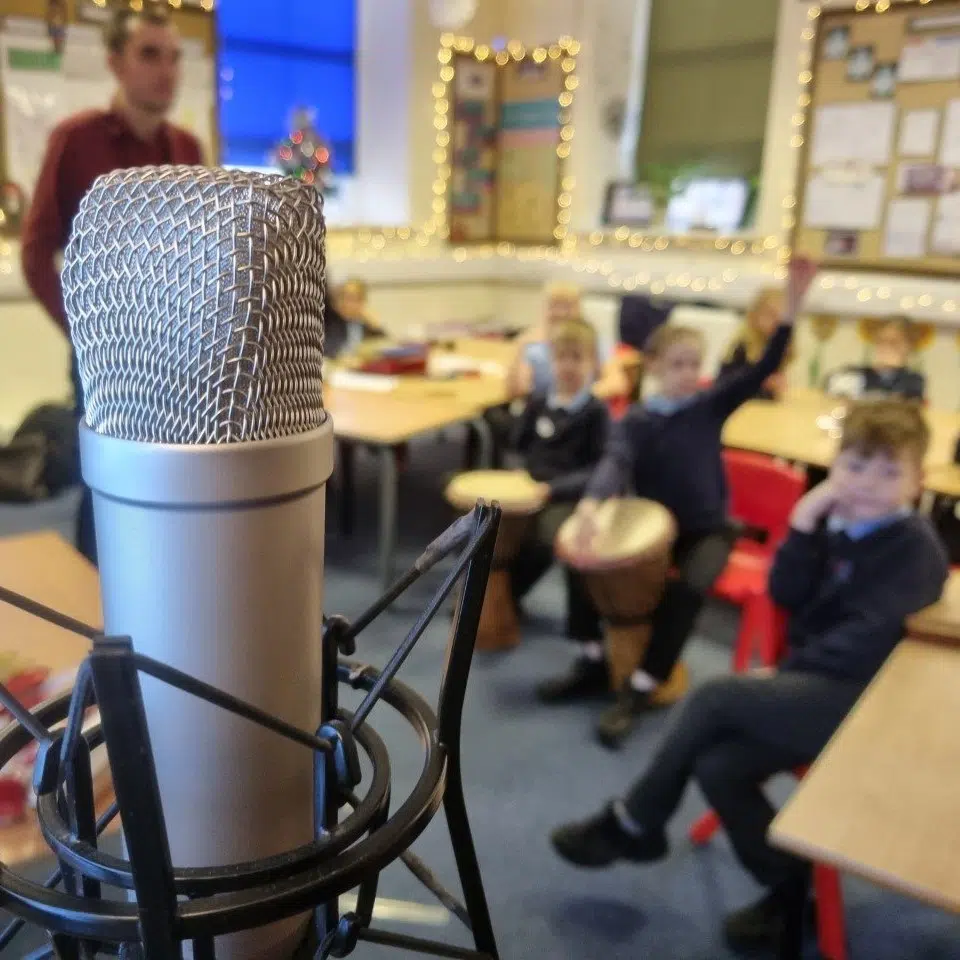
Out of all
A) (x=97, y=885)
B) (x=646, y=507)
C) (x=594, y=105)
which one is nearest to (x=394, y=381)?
(x=646, y=507)

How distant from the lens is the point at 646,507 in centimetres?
252

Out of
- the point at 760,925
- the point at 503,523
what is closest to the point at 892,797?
the point at 760,925

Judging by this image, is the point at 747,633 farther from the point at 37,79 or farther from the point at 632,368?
the point at 37,79

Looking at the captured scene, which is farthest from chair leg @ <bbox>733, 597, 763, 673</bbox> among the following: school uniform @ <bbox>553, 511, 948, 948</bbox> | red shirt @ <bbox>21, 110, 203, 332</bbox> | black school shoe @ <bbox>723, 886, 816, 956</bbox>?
red shirt @ <bbox>21, 110, 203, 332</bbox>

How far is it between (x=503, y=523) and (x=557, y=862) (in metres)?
1.12

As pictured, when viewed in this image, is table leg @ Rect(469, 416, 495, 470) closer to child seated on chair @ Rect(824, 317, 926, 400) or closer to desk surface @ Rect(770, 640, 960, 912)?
child seated on chair @ Rect(824, 317, 926, 400)

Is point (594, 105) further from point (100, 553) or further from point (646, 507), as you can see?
point (100, 553)

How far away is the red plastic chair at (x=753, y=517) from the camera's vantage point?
251 centimetres

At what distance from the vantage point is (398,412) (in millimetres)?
3162

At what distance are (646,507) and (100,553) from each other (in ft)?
7.22

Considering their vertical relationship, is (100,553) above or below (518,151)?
→ below

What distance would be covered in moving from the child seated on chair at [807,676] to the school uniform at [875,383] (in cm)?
186

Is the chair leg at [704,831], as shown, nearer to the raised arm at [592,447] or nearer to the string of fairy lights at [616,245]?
the raised arm at [592,447]

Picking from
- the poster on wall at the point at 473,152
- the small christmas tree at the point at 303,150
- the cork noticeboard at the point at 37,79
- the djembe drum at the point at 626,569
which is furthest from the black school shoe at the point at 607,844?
the poster on wall at the point at 473,152
